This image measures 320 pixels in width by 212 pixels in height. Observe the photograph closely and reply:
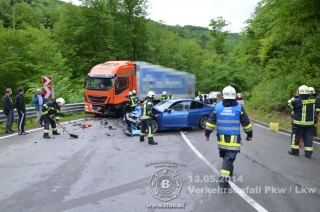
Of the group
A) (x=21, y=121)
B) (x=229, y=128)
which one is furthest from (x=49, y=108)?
(x=229, y=128)

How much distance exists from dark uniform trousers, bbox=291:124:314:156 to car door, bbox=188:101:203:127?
198 inches

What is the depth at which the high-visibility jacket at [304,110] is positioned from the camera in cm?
750

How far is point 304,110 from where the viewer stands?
24.7ft

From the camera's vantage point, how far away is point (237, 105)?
16.8 feet

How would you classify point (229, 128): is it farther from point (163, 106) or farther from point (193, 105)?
point (193, 105)

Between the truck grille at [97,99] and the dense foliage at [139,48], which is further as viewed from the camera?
the truck grille at [97,99]

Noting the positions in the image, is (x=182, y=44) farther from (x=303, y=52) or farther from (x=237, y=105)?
(x=237, y=105)

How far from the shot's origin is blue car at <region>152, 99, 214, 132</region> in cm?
1155

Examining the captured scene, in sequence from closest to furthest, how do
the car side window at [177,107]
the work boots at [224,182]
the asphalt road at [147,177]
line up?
the asphalt road at [147,177]
the work boots at [224,182]
the car side window at [177,107]

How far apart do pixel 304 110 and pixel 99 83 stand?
12.3 metres

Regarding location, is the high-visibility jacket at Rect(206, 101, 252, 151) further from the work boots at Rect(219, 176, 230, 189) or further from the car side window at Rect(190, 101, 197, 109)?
the car side window at Rect(190, 101, 197, 109)

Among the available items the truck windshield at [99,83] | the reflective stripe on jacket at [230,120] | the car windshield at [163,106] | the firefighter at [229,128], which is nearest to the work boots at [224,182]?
the firefighter at [229,128]

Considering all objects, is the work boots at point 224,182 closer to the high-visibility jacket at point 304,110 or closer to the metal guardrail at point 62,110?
the high-visibility jacket at point 304,110

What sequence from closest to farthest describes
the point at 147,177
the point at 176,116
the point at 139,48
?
the point at 147,177 < the point at 176,116 < the point at 139,48
